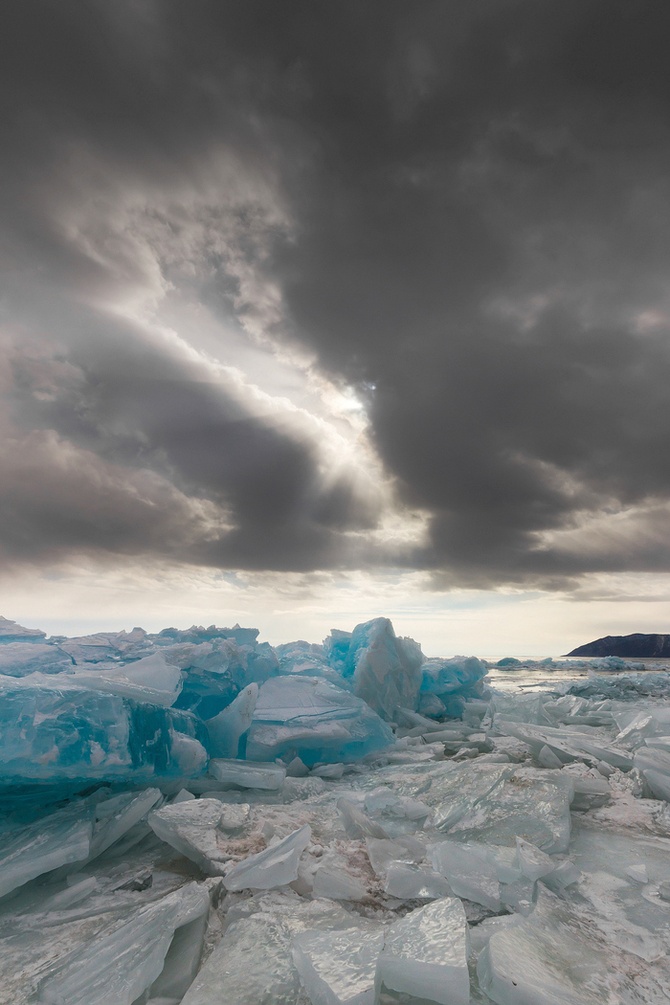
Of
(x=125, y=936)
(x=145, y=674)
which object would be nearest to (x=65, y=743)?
(x=145, y=674)

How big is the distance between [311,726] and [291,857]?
271cm

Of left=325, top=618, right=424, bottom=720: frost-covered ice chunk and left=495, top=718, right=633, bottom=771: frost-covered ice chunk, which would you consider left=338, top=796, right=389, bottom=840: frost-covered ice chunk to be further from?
left=325, top=618, right=424, bottom=720: frost-covered ice chunk

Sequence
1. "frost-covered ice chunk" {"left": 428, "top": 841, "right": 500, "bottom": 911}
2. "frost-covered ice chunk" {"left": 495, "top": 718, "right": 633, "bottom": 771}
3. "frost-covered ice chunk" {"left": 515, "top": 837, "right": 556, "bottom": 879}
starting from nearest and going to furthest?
"frost-covered ice chunk" {"left": 428, "top": 841, "right": 500, "bottom": 911} → "frost-covered ice chunk" {"left": 515, "top": 837, "right": 556, "bottom": 879} → "frost-covered ice chunk" {"left": 495, "top": 718, "right": 633, "bottom": 771}

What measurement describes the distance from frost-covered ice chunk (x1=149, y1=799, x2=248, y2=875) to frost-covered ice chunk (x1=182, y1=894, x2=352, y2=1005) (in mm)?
461

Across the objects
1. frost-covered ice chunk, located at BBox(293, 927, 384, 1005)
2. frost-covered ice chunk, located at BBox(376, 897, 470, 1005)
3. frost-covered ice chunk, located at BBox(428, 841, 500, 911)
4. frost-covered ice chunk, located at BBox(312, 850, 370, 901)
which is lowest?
frost-covered ice chunk, located at BBox(312, 850, 370, 901)

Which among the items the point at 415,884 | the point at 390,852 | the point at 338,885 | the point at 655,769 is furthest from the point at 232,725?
the point at 655,769

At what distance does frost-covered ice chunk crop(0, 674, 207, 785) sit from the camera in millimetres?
2502

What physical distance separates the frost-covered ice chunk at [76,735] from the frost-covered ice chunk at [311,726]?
1.67 meters

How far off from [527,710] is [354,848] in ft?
17.4

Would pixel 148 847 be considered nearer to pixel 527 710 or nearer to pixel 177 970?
pixel 177 970

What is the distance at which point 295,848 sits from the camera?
2201 millimetres

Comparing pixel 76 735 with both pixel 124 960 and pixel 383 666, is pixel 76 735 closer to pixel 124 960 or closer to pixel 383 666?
pixel 124 960

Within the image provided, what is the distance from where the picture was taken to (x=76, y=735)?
8.52ft

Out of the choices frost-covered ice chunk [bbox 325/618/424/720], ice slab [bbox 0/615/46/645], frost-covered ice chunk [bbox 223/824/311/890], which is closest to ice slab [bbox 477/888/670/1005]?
frost-covered ice chunk [bbox 223/824/311/890]
